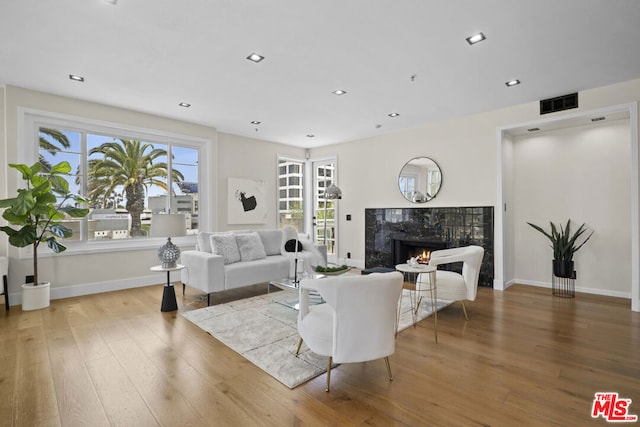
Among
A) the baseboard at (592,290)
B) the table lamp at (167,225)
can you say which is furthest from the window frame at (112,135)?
the baseboard at (592,290)

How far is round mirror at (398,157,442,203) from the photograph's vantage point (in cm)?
567

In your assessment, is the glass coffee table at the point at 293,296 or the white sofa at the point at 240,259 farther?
the white sofa at the point at 240,259

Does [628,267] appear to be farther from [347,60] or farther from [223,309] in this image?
[223,309]

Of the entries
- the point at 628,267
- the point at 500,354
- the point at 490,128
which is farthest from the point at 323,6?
the point at 628,267

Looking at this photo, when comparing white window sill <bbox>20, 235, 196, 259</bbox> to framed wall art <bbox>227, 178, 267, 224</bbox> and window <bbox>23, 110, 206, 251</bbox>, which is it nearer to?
window <bbox>23, 110, 206, 251</bbox>

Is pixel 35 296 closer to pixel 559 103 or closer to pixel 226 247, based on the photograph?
pixel 226 247

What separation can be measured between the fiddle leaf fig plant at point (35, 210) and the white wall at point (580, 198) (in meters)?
6.73

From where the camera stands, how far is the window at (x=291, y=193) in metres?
7.42

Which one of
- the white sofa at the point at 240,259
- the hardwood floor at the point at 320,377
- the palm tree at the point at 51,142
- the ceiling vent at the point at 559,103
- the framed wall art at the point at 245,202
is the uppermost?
the ceiling vent at the point at 559,103

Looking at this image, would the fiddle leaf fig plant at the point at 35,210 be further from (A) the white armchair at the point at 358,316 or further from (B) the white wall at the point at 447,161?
(B) the white wall at the point at 447,161

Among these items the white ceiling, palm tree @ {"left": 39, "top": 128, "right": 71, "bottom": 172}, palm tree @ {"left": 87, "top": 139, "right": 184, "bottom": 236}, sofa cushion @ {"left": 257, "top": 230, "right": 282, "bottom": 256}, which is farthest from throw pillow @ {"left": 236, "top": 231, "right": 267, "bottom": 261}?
palm tree @ {"left": 39, "top": 128, "right": 71, "bottom": 172}

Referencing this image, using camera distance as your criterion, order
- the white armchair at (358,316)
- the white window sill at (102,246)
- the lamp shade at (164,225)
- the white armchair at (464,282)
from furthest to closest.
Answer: the white window sill at (102,246) → the lamp shade at (164,225) → the white armchair at (464,282) → the white armchair at (358,316)

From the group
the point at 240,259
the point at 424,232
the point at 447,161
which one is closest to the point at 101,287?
the point at 240,259

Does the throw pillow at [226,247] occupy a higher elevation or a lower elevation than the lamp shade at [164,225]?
lower
